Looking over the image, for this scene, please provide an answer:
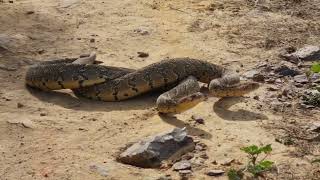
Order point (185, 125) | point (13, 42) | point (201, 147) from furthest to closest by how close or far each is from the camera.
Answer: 1. point (13, 42)
2. point (185, 125)
3. point (201, 147)

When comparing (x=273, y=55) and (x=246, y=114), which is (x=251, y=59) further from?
(x=246, y=114)

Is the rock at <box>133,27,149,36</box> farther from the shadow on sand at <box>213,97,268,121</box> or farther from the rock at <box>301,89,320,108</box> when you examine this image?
the rock at <box>301,89,320,108</box>

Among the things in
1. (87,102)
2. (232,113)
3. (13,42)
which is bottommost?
(87,102)

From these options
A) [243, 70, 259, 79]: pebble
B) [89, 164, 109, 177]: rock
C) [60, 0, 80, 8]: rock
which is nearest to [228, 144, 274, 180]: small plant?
[89, 164, 109, 177]: rock

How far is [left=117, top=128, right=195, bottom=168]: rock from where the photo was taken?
692cm

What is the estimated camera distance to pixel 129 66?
32.8ft

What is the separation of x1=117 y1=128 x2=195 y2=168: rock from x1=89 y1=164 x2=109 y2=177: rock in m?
0.29

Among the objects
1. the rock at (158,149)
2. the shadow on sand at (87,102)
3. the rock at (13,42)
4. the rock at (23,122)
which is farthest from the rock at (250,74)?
the rock at (13,42)

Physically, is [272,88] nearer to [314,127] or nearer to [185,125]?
[314,127]

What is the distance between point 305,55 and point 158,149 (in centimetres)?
411

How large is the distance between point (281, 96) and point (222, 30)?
2.92 meters

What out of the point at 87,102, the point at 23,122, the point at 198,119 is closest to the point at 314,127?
the point at 198,119

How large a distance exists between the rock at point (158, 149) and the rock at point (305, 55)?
350 centimetres

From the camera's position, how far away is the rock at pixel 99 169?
668 cm
